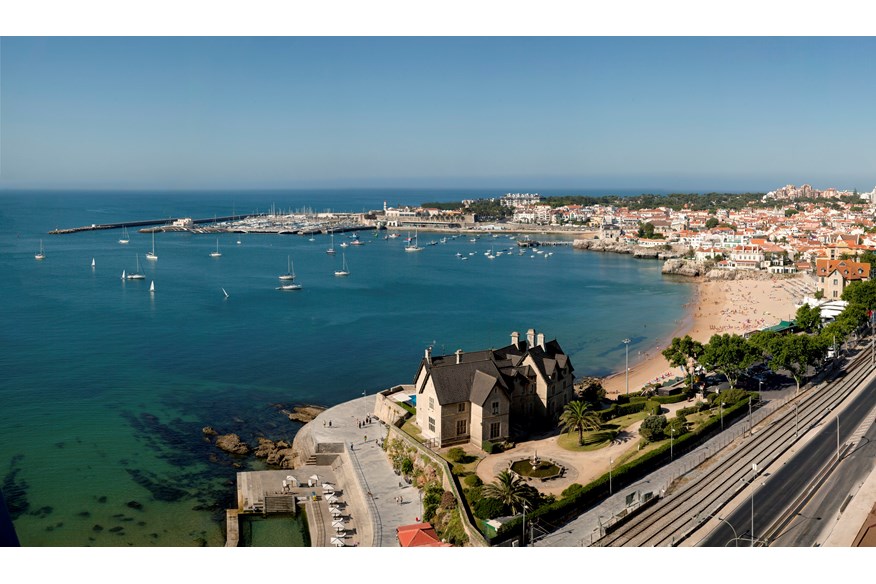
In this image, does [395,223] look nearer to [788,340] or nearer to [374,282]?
[374,282]

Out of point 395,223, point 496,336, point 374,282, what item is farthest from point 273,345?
point 395,223

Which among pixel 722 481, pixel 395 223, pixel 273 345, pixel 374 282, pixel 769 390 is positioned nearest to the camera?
pixel 722 481

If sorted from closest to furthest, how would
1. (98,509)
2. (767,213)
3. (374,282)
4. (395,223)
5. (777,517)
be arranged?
1. (777,517)
2. (98,509)
3. (374,282)
4. (767,213)
5. (395,223)

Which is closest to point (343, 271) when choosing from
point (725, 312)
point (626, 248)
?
point (725, 312)

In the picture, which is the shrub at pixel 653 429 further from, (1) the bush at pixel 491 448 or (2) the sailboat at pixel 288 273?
(2) the sailboat at pixel 288 273

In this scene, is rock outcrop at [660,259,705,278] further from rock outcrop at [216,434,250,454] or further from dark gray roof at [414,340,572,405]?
rock outcrop at [216,434,250,454]

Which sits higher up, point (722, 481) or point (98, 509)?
point (722, 481)
